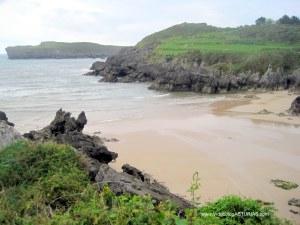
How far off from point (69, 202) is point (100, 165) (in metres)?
3.01

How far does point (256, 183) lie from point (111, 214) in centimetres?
1044

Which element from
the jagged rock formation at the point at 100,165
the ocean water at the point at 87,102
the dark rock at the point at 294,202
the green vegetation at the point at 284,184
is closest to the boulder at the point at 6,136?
the jagged rock formation at the point at 100,165

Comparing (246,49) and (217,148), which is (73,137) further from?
(246,49)

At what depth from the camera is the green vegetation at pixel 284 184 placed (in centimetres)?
1580

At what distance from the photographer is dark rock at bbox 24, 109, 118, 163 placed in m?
16.6

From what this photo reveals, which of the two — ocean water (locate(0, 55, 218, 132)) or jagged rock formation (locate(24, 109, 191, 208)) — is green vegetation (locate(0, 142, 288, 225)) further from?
ocean water (locate(0, 55, 218, 132))

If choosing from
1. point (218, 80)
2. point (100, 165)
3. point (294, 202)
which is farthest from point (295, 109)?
point (100, 165)

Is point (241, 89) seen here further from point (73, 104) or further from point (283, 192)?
point (283, 192)

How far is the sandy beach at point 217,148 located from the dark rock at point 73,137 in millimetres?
1847

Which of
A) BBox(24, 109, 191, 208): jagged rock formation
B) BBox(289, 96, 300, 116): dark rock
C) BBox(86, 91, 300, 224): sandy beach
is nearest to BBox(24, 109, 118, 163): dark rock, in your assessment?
BBox(24, 109, 191, 208): jagged rock formation

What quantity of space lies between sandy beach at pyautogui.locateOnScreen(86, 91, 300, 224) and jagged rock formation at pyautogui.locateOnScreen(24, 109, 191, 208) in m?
1.73

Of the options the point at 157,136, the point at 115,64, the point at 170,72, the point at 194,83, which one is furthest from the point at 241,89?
the point at 115,64

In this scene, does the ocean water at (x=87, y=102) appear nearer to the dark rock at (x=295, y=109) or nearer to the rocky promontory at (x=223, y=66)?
the rocky promontory at (x=223, y=66)

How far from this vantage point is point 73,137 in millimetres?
18391
